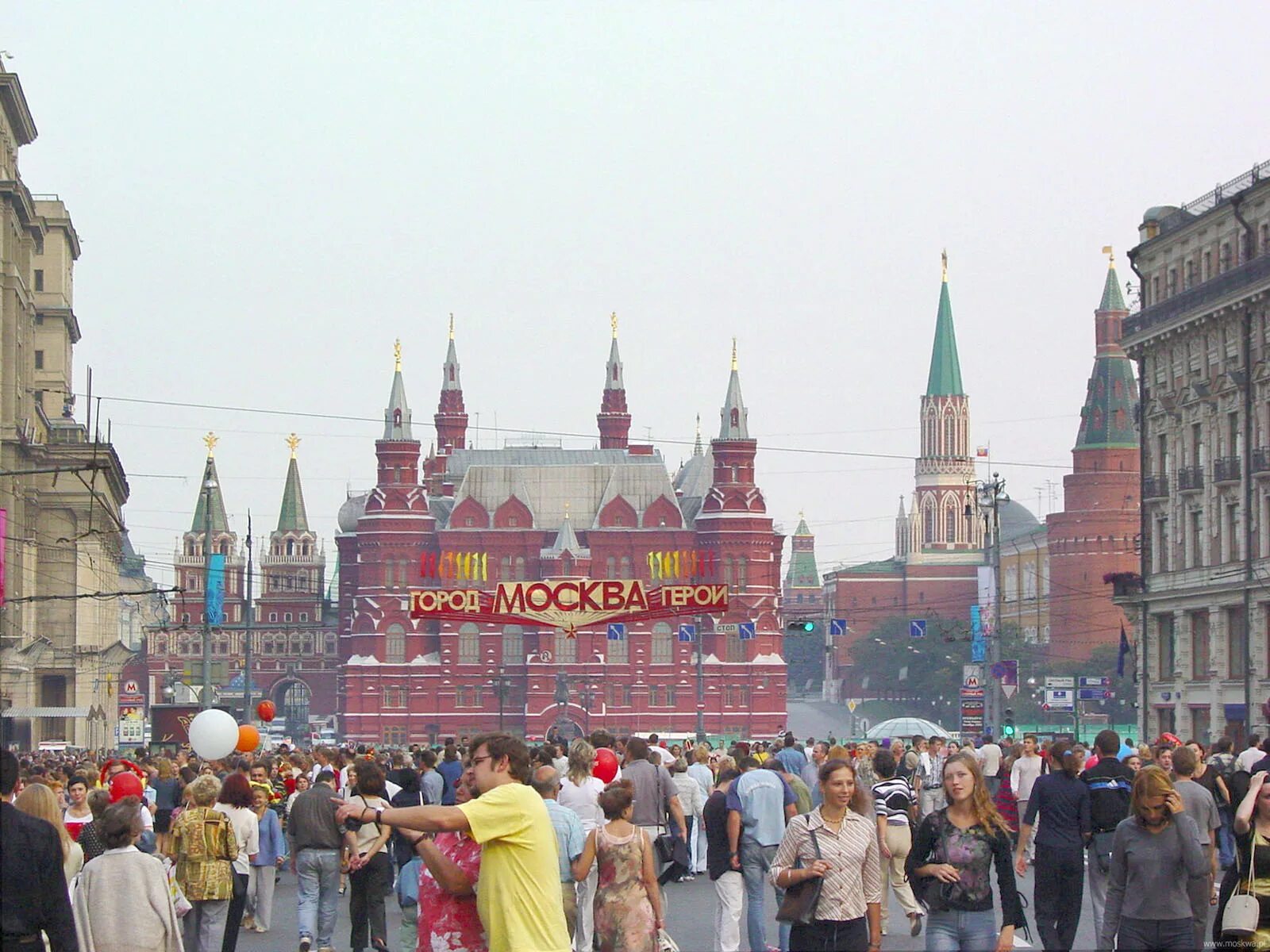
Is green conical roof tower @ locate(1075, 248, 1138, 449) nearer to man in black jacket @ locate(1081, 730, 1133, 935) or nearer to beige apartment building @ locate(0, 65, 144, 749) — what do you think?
beige apartment building @ locate(0, 65, 144, 749)

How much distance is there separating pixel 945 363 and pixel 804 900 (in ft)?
577

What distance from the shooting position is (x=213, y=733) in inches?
789

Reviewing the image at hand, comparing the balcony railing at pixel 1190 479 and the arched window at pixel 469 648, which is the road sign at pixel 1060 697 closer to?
the balcony railing at pixel 1190 479

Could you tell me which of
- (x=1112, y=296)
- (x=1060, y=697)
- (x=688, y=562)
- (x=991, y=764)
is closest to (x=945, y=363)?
(x=1112, y=296)

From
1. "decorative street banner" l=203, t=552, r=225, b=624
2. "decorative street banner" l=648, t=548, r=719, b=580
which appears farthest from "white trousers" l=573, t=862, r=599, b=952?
"decorative street banner" l=648, t=548, r=719, b=580

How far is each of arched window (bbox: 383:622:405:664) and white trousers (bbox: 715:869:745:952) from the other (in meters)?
113

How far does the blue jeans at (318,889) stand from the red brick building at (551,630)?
10496 cm

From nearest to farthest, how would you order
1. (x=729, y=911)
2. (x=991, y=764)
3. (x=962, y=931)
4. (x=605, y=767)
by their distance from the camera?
(x=962, y=931)
(x=729, y=911)
(x=605, y=767)
(x=991, y=764)

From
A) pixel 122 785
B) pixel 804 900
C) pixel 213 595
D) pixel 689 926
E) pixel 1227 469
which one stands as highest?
pixel 1227 469

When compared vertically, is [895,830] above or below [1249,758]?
below

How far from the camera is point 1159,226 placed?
54.7 m

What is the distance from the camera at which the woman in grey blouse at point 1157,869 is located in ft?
35.0

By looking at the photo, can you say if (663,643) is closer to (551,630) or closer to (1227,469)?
(551,630)

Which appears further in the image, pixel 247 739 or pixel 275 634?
pixel 275 634
